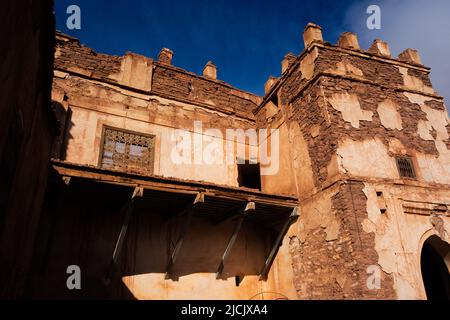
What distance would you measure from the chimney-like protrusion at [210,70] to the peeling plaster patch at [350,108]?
16.5ft

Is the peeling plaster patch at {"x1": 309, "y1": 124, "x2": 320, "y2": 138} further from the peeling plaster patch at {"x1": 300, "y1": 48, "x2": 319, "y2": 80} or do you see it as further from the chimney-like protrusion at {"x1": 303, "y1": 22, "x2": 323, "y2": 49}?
the chimney-like protrusion at {"x1": 303, "y1": 22, "x2": 323, "y2": 49}

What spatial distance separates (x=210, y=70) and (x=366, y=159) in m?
6.80

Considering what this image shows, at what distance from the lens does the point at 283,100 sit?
440 inches

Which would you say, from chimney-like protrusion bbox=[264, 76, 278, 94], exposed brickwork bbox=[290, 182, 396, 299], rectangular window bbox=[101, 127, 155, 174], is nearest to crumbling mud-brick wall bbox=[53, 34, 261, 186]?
rectangular window bbox=[101, 127, 155, 174]

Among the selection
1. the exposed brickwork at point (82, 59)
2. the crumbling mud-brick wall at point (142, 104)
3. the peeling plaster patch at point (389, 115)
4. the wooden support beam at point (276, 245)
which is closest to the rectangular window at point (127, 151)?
the crumbling mud-brick wall at point (142, 104)

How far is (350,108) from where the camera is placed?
9328 millimetres

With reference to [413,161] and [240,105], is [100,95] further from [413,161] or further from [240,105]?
[413,161]

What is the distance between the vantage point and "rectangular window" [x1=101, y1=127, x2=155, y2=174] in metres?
9.53

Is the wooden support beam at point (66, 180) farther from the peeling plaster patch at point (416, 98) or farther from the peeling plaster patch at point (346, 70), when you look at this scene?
the peeling plaster patch at point (416, 98)

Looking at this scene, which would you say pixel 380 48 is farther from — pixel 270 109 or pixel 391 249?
pixel 391 249

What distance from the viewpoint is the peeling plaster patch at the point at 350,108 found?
9.16 m

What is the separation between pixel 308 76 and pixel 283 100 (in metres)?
1.34

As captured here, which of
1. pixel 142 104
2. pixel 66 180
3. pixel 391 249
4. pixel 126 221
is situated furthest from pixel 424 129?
pixel 66 180

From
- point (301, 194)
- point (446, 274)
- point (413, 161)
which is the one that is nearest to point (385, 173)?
point (413, 161)
